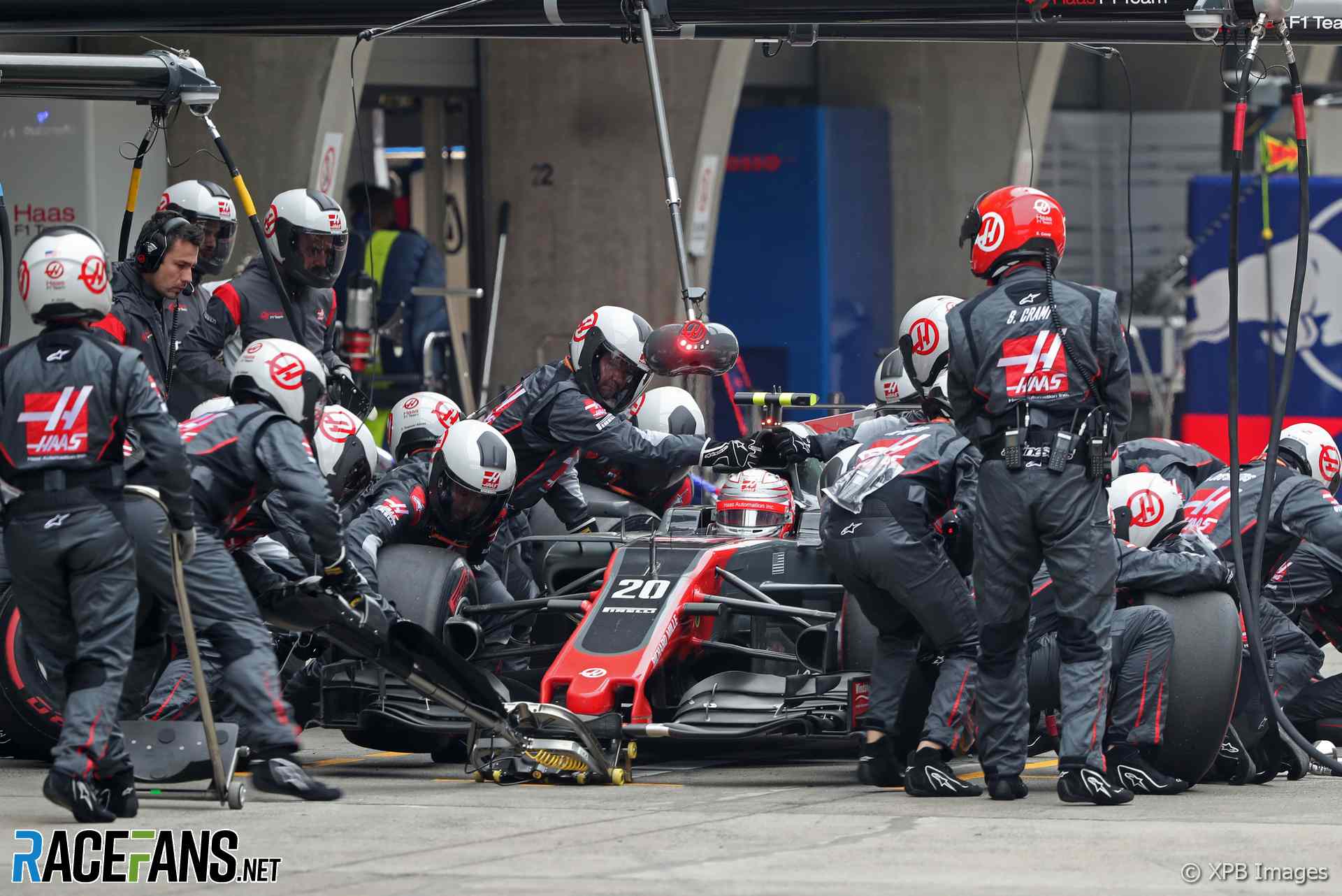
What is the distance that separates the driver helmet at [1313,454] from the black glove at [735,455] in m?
2.26

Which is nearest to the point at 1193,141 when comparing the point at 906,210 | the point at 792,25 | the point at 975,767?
the point at 906,210

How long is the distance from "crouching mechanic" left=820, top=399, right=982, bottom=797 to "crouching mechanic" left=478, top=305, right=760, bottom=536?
1.50 metres

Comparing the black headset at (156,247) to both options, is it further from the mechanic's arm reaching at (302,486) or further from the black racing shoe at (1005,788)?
the black racing shoe at (1005,788)

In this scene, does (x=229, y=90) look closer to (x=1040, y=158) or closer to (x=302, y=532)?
(x=302, y=532)

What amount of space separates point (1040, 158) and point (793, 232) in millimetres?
4056

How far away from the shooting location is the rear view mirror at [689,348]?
946 centimetres

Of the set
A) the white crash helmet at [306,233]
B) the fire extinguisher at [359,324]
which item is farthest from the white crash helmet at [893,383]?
the fire extinguisher at [359,324]

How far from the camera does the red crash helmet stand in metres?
7.74

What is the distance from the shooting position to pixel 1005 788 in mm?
7559

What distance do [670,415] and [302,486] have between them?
143 inches

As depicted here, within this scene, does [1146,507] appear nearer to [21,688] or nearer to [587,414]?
[587,414]

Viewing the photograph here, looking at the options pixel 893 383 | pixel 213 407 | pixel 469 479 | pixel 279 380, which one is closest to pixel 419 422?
pixel 469 479

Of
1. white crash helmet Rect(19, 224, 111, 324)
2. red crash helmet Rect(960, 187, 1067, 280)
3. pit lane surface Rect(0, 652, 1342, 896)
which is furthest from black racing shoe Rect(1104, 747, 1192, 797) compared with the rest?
white crash helmet Rect(19, 224, 111, 324)

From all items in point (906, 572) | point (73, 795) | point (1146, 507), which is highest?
point (1146, 507)
